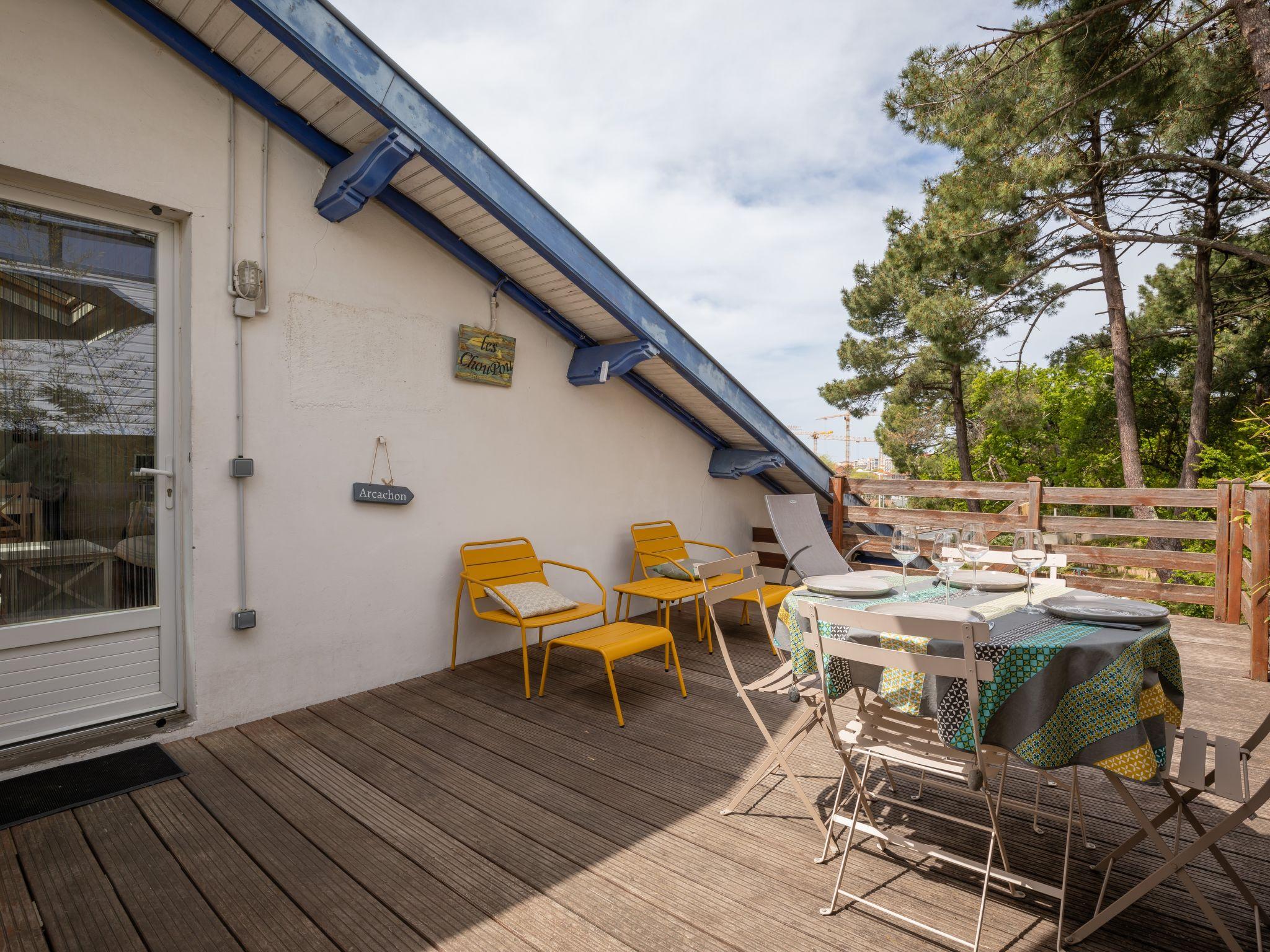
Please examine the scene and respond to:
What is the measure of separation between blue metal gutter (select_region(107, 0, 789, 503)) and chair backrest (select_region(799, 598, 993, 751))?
332 cm

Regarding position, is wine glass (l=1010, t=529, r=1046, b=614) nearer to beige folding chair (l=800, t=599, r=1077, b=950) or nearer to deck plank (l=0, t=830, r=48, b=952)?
beige folding chair (l=800, t=599, r=1077, b=950)

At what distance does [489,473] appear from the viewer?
4273mm

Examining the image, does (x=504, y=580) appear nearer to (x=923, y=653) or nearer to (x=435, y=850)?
(x=435, y=850)

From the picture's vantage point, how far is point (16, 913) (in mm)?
1803

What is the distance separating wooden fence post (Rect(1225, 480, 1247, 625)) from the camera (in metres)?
4.43

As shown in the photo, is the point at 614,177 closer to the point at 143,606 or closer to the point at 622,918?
the point at 143,606

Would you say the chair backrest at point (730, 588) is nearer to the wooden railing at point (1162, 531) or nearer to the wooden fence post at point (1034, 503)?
the wooden railing at point (1162, 531)

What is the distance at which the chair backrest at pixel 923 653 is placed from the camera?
1.50m

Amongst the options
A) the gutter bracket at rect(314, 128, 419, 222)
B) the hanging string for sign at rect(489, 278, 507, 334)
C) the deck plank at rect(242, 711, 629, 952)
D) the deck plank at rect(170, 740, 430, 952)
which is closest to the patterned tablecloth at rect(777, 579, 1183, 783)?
the deck plank at rect(242, 711, 629, 952)

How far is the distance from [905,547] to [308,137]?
3.46 meters

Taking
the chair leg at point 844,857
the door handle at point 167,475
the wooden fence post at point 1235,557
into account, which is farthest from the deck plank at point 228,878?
the wooden fence post at point 1235,557

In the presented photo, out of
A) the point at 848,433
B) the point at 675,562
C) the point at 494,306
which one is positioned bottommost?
the point at 675,562

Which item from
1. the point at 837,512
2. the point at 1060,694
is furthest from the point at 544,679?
the point at 837,512

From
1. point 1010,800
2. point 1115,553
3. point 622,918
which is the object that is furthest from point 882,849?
point 1115,553
